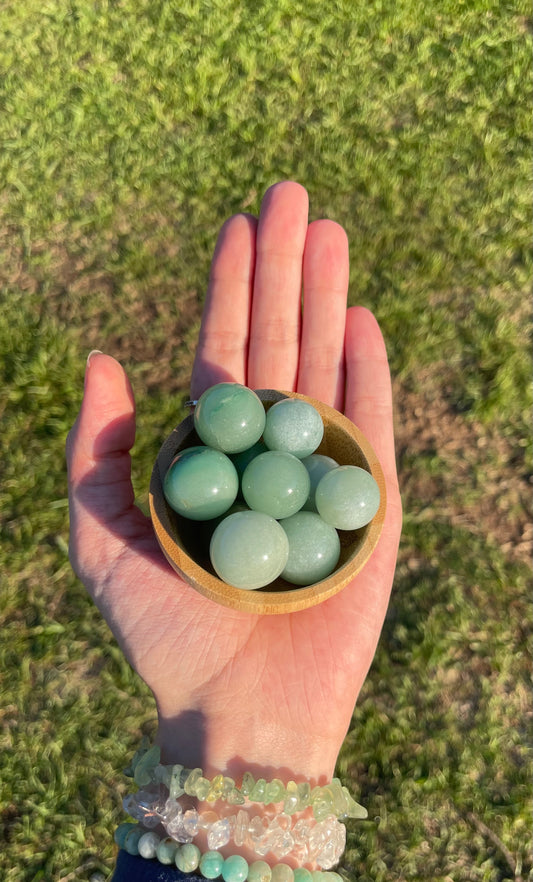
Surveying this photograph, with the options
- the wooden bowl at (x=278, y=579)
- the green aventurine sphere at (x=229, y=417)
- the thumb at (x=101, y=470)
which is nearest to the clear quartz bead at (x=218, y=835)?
the wooden bowl at (x=278, y=579)

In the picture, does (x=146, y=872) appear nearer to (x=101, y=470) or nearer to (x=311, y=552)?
(x=311, y=552)

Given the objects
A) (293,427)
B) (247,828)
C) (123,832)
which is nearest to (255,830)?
(247,828)

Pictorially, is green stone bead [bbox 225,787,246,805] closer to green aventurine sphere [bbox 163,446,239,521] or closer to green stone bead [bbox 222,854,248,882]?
green stone bead [bbox 222,854,248,882]

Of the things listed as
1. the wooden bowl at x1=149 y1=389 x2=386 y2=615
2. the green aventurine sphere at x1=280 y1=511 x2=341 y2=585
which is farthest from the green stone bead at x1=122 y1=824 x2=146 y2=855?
the green aventurine sphere at x1=280 y1=511 x2=341 y2=585

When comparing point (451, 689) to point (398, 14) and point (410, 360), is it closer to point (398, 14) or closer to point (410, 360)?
point (410, 360)

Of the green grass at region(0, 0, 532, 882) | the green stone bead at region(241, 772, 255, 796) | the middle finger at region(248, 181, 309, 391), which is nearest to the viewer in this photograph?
the green stone bead at region(241, 772, 255, 796)

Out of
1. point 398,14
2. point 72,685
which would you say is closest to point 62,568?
point 72,685
